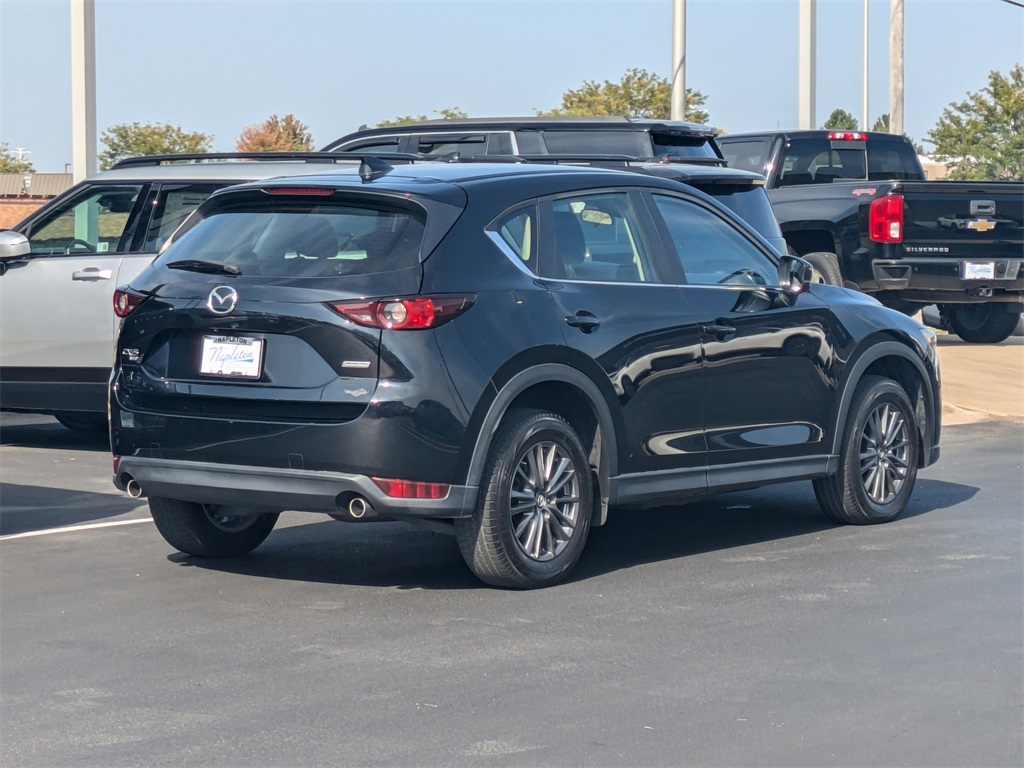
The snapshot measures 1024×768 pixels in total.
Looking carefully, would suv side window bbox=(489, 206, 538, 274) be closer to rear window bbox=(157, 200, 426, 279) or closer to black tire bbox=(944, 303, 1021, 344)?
rear window bbox=(157, 200, 426, 279)

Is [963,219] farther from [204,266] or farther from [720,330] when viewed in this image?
[204,266]

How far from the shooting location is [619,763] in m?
4.73

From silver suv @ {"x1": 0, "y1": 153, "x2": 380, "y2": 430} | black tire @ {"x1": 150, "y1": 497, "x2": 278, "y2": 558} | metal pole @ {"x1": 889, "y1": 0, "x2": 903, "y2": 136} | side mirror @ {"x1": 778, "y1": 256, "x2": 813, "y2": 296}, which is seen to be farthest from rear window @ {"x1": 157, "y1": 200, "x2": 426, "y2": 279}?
metal pole @ {"x1": 889, "y1": 0, "x2": 903, "y2": 136}

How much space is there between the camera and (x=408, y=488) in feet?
21.5

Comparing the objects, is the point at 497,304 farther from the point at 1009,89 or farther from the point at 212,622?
the point at 1009,89

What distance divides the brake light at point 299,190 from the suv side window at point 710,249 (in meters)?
1.73

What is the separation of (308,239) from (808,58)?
1767 cm

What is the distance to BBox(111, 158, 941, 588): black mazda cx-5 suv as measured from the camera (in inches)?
259

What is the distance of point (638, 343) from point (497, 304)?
87 cm

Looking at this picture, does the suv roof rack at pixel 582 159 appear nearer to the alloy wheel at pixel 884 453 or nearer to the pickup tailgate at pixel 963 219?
the alloy wheel at pixel 884 453

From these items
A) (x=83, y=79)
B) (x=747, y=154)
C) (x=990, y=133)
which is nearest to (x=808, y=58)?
(x=747, y=154)

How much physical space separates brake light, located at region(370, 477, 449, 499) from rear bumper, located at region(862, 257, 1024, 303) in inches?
442

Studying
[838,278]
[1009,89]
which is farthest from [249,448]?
[1009,89]

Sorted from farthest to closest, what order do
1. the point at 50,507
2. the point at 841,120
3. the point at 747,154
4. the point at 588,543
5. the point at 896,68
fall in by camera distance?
the point at 841,120
the point at 896,68
the point at 747,154
the point at 50,507
the point at 588,543
